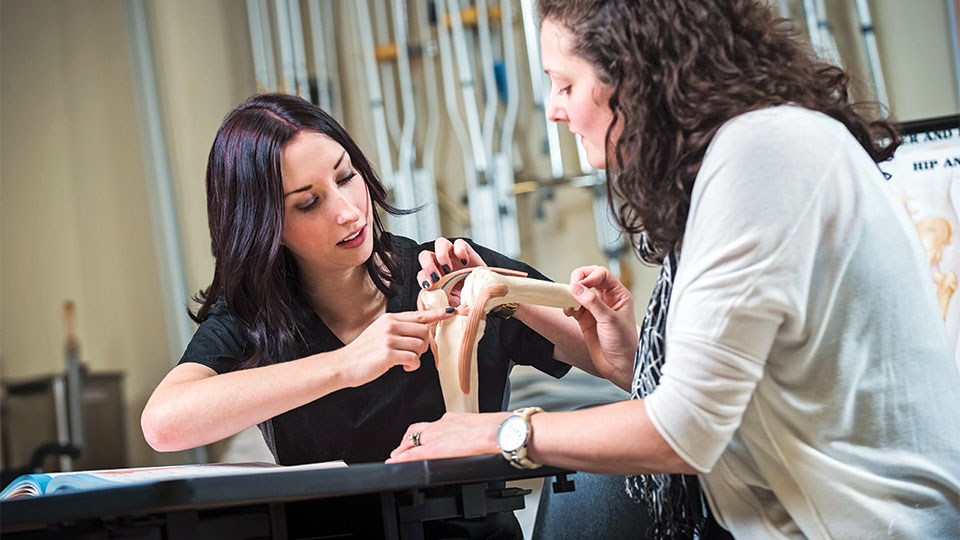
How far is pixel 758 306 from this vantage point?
991 mm

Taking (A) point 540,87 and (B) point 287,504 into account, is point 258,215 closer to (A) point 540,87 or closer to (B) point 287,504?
(B) point 287,504

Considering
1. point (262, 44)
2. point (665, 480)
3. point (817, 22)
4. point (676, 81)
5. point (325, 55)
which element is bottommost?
point (665, 480)

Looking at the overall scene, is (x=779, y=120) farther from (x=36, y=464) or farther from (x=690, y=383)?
(x=36, y=464)

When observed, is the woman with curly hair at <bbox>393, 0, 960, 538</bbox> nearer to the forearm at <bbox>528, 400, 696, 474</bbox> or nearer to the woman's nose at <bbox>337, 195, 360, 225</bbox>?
the forearm at <bbox>528, 400, 696, 474</bbox>

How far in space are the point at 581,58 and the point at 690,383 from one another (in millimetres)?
436

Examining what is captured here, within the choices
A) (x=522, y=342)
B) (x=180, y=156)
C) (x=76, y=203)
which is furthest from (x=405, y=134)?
(x=522, y=342)

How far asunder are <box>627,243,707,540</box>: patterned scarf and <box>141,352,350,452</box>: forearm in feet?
1.35

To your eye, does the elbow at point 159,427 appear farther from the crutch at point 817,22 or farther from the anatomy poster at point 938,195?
the crutch at point 817,22

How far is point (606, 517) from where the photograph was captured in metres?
1.56

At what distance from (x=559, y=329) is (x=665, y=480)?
17.2 inches

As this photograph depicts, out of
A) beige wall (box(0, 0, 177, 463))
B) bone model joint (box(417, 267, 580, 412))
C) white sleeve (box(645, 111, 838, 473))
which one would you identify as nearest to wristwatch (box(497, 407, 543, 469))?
white sleeve (box(645, 111, 838, 473))

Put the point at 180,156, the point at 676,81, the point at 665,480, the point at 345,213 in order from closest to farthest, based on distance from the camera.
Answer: the point at 676,81 → the point at 665,480 → the point at 345,213 → the point at 180,156

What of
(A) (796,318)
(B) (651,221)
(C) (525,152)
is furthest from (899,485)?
(C) (525,152)

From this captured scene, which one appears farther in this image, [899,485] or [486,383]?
[486,383]
